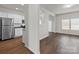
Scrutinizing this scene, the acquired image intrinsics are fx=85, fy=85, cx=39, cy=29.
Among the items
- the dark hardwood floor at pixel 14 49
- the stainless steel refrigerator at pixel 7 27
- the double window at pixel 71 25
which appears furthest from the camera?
the stainless steel refrigerator at pixel 7 27

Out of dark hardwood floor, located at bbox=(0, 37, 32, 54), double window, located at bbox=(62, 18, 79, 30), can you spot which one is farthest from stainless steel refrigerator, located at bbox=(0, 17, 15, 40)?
double window, located at bbox=(62, 18, 79, 30)

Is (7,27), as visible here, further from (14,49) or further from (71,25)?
(71,25)

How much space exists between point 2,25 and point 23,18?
199 cm

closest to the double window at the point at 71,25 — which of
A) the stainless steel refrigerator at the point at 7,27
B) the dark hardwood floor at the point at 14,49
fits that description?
the dark hardwood floor at the point at 14,49

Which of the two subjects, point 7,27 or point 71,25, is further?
point 7,27

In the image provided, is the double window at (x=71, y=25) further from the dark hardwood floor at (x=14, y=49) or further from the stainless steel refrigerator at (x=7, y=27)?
the stainless steel refrigerator at (x=7, y=27)

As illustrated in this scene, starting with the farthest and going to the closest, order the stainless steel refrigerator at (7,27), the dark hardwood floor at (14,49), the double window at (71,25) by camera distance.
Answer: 1. the stainless steel refrigerator at (7,27)
2. the double window at (71,25)
3. the dark hardwood floor at (14,49)

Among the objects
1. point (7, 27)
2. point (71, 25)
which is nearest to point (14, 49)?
point (71, 25)

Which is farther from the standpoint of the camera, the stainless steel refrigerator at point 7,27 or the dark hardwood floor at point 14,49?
the stainless steel refrigerator at point 7,27

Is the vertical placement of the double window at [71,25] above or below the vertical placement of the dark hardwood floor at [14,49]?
above

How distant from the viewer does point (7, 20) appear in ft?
13.8
